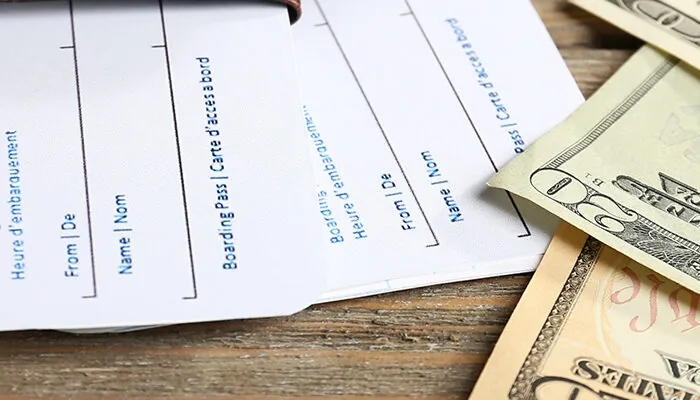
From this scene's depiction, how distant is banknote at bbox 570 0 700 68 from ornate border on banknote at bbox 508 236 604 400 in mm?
203

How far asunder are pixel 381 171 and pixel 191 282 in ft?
0.50

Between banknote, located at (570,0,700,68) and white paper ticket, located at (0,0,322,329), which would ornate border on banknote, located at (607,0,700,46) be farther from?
white paper ticket, located at (0,0,322,329)

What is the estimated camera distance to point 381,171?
60 centimetres

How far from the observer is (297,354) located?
1.72 ft

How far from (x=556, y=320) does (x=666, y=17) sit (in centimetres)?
31

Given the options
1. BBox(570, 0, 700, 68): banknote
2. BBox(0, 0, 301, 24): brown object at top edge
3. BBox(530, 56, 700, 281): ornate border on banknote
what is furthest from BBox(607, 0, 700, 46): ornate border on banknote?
BBox(0, 0, 301, 24): brown object at top edge

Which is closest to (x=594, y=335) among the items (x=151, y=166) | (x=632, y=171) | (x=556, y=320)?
(x=556, y=320)

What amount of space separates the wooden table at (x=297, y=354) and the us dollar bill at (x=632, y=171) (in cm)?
7

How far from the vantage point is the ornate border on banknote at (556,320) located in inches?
20.1

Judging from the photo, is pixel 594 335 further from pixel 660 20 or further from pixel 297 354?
pixel 660 20

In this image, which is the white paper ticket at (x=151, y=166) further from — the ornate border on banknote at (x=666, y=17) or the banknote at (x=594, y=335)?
the ornate border on banknote at (x=666, y=17)

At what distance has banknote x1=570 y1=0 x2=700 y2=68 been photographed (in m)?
0.71

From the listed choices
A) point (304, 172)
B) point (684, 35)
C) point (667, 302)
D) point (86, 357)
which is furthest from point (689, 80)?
point (86, 357)

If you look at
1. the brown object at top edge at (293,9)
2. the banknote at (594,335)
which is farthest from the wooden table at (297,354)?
the brown object at top edge at (293,9)
